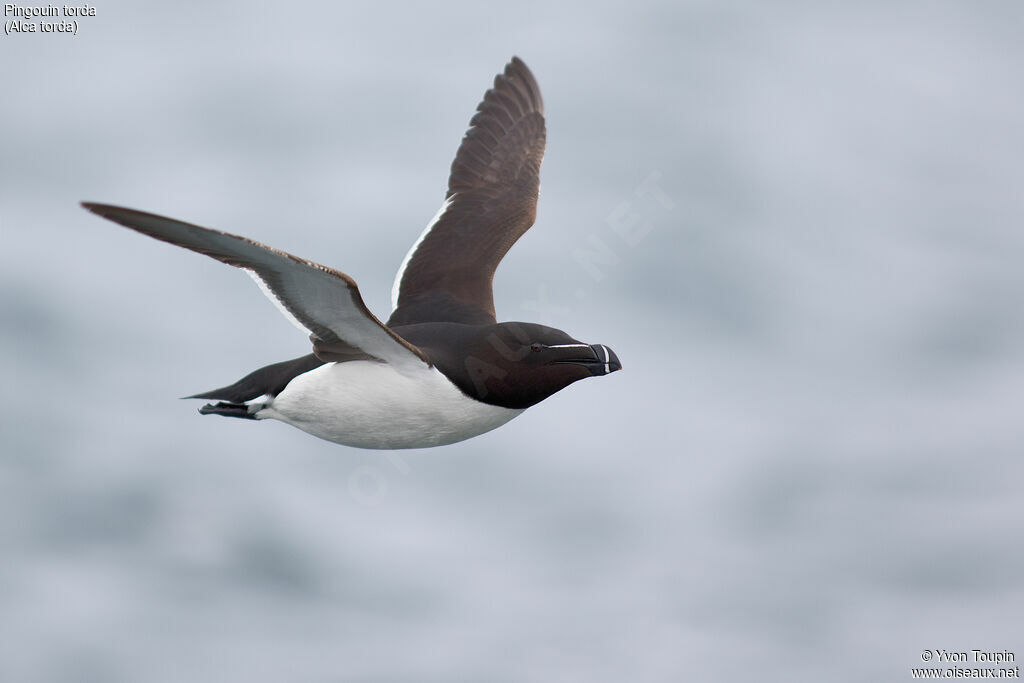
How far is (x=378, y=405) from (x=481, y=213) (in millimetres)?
3632

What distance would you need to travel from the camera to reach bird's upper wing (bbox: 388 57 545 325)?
12148mm

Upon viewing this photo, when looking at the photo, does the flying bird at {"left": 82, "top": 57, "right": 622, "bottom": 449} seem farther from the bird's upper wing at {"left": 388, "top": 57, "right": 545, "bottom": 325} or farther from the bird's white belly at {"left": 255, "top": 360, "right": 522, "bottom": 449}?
the bird's upper wing at {"left": 388, "top": 57, "right": 545, "bottom": 325}

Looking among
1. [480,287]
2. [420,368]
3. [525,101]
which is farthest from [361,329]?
[525,101]

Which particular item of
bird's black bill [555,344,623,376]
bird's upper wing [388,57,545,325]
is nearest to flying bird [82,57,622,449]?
bird's black bill [555,344,623,376]

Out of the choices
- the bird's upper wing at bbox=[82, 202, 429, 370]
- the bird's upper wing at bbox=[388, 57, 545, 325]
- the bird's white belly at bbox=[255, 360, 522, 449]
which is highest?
the bird's upper wing at bbox=[388, 57, 545, 325]

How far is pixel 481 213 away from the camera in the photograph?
1311 centimetres

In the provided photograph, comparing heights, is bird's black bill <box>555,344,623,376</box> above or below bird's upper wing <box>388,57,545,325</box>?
below

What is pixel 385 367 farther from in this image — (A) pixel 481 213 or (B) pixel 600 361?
(A) pixel 481 213

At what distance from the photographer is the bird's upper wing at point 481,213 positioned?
12.1m

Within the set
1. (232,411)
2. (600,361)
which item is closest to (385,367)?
(232,411)

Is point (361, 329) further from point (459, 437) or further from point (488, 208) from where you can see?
point (488, 208)

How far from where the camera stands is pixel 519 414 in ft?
34.8

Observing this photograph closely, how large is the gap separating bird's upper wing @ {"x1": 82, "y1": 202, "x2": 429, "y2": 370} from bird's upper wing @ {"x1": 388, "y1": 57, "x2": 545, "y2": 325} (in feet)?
6.46

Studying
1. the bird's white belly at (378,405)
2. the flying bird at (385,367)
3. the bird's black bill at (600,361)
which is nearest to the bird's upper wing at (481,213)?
the flying bird at (385,367)
